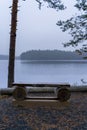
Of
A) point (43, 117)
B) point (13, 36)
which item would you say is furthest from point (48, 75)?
point (43, 117)

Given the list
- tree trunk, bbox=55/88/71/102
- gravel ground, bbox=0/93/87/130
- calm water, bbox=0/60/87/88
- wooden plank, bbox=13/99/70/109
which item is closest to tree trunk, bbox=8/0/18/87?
calm water, bbox=0/60/87/88

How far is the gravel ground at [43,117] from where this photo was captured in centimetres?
931

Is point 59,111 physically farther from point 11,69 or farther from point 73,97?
point 11,69

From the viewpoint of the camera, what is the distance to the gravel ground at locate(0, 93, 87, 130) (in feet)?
30.6

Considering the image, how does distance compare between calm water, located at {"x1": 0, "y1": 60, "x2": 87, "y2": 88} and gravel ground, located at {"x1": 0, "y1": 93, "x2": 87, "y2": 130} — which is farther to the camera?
calm water, located at {"x1": 0, "y1": 60, "x2": 87, "y2": 88}

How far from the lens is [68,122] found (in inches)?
386

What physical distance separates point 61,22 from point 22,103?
27.5ft

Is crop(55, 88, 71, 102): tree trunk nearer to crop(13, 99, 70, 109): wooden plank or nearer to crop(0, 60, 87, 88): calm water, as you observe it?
crop(13, 99, 70, 109): wooden plank

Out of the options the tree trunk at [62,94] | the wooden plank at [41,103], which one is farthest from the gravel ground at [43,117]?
the tree trunk at [62,94]

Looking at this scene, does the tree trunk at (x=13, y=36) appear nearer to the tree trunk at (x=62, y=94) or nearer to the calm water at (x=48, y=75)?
the calm water at (x=48, y=75)

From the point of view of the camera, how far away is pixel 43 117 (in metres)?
10.5

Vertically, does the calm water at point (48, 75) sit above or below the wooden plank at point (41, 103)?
above

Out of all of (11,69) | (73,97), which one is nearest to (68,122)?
(73,97)

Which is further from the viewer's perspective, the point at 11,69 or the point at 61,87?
the point at 11,69
